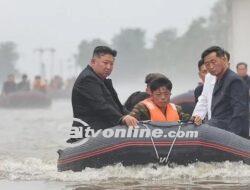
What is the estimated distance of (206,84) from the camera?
9070mm

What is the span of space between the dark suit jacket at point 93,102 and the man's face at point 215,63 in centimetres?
112

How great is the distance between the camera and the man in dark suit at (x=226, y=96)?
811 centimetres

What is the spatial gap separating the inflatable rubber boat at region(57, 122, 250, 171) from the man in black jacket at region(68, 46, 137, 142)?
1.05 ft

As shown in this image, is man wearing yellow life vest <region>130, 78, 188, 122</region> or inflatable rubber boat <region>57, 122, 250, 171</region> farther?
man wearing yellow life vest <region>130, 78, 188, 122</region>

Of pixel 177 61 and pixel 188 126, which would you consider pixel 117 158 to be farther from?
pixel 177 61

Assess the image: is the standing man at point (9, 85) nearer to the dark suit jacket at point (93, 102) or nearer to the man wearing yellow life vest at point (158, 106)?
the dark suit jacket at point (93, 102)

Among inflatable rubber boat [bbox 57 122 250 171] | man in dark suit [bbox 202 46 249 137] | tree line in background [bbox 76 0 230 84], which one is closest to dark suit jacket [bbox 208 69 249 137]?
man in dark suit [bbox 202 46 249 137]

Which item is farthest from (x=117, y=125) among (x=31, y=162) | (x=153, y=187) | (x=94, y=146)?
(x=31, y=162)

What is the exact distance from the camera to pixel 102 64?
8062mm

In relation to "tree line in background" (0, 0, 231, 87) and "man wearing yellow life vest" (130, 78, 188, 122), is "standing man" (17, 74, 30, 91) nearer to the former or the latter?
"man wearing yellow life vest" (130, 78, 188, 122)

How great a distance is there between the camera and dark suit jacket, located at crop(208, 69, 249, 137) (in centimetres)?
812

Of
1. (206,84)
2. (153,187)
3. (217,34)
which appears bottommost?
(153,187)

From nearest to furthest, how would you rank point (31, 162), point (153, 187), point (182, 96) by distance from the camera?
point (153, 187)
point (31, 162)
point (182, 96)

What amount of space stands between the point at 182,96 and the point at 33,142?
3231 mm
